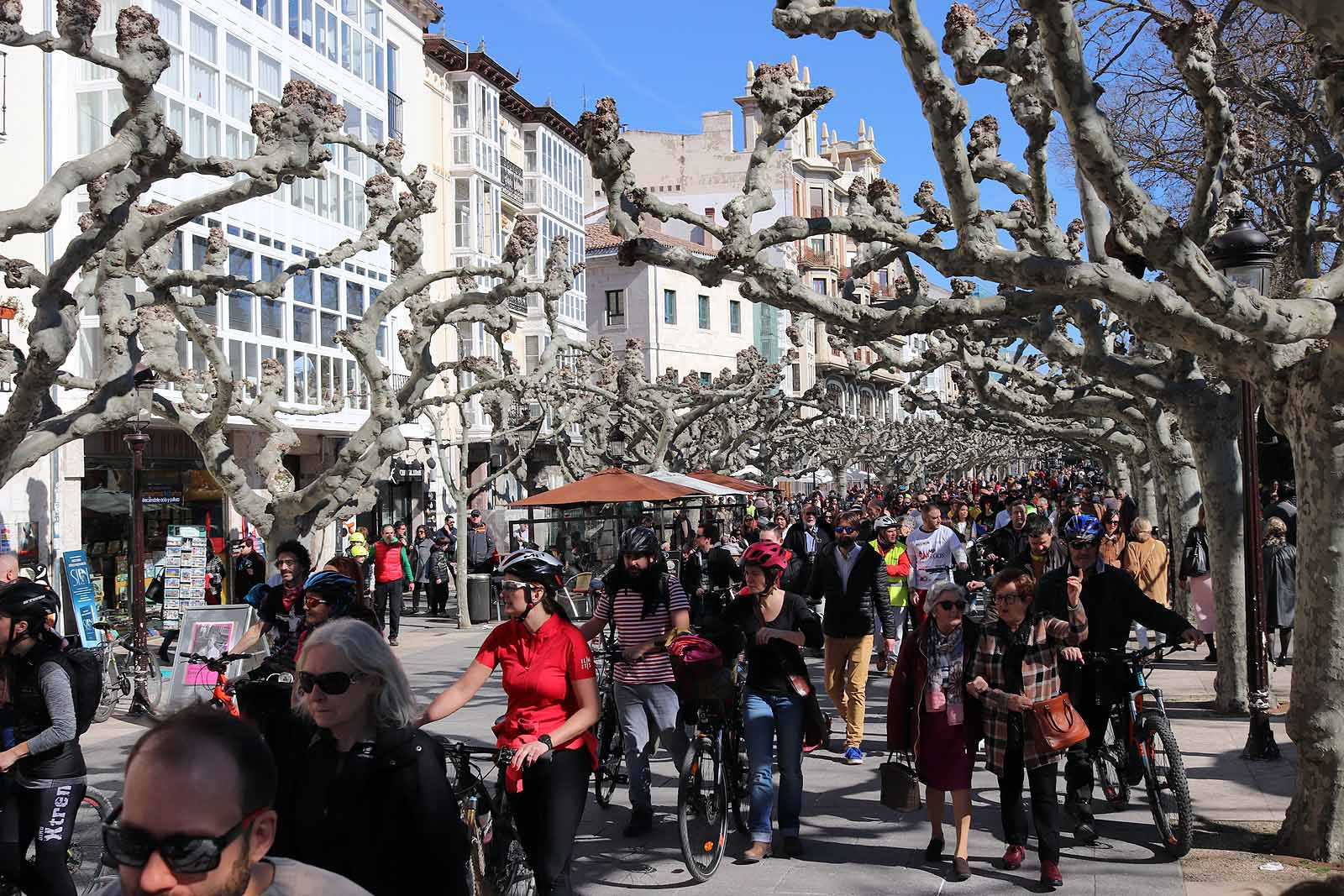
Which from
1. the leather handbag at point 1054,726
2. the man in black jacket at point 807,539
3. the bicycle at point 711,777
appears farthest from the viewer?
the man in black jacket at point 807,539

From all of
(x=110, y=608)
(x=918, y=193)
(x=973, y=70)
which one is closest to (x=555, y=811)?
(x=973, y=70)

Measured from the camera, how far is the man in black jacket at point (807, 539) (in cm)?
1448

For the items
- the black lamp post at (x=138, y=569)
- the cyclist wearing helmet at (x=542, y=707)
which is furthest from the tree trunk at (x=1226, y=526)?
the black lamp post at (x=138, y=569)

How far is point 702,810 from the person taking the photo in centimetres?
711

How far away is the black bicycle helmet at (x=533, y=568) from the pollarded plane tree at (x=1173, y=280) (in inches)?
118

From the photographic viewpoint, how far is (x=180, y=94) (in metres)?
23.3

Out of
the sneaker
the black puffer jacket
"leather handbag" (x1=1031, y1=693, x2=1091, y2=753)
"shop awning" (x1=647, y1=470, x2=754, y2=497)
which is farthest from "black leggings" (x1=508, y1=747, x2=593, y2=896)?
"shop awning" (x1=647, y1=470, x2=754, y2=497)

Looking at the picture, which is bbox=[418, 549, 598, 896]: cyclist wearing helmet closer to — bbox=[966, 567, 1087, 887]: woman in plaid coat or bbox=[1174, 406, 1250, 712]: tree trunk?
bbox=[966, 567, 1087, 887]: woman in plaid coat

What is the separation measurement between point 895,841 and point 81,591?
15439 millimetres

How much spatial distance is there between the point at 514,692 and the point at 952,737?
8.39 ft

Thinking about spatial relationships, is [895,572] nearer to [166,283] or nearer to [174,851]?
[166,283]

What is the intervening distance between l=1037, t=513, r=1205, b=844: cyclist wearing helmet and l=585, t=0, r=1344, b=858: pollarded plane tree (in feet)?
2.56

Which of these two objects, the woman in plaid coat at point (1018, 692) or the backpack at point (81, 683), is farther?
the woman in plaid coat at point (1018, 692)

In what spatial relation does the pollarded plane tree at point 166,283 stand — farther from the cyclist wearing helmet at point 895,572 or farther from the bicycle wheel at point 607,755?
the cyclist wearing helmet at point 895,572
